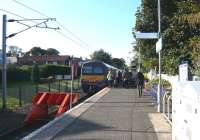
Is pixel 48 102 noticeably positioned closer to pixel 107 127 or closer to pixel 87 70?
pixel 107 127

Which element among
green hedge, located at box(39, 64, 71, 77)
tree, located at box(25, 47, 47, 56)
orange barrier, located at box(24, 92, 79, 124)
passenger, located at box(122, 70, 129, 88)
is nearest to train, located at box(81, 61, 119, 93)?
passenger, located at box(122, 70, 129, 88)

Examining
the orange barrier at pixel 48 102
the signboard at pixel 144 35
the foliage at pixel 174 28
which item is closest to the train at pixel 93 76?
the foliage at pixel 174 28

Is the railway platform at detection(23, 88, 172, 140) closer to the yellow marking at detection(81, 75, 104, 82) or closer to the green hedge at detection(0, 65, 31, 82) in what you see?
the yellow marking at detection(81, 75, 104, 82)

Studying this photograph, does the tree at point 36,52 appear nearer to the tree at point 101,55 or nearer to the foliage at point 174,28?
the tree at point 101,55

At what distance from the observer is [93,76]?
46.6 meters

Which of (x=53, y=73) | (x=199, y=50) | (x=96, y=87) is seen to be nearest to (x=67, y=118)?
→ (x=199, y=50)

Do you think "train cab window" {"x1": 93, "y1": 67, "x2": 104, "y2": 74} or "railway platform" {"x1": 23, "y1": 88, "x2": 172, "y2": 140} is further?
"train cab window" {"x1": 93, "y1": 67, "x2": 104, "y2": 74}

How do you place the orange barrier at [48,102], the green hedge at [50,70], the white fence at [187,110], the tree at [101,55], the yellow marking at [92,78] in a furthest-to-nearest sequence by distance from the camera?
1. the tree at [101,55]
2. the green hedge at [50,70]
3. the yellow marking at [92,78]
4. the orange barrier at [48,102]
5. the white fence at [187,110]

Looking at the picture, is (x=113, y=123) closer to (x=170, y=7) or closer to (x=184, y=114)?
(x=184, y=114)

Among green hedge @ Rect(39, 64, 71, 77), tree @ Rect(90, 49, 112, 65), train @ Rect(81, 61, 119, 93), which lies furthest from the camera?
tree @ Rect(90, 49, 112, 65)

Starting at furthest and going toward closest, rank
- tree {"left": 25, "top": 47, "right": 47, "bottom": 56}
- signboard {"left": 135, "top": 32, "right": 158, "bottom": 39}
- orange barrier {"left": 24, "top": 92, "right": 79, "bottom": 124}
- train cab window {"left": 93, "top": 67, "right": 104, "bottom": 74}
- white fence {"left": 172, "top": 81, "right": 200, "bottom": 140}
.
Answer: tree {"left": 25, "top": 47, "right": 47, "bottom": 56} < train cab window {"left": 93, "top": 67, "right": 104, "bottom": 74} < orange barrier {"left": 24, "top": 92, "right": 79, "bottom": 124} < signboard {"left": 135, "top": 32, "right": 158, "bottom": 39} < white fence {"left": 172, "top": 81, "right": 200, "bottom": 140}

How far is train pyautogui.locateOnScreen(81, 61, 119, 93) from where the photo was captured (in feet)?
150

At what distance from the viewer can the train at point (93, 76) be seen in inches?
1805

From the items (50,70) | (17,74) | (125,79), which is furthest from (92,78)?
(50,70)
